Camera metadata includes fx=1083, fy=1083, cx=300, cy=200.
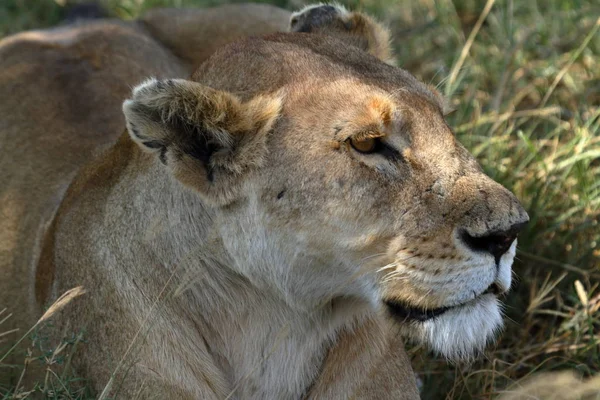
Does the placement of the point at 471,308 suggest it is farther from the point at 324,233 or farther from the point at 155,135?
the point at 155,135

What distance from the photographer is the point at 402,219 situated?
125 inches

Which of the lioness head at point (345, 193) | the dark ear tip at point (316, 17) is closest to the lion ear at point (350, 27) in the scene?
the dark ear tip at point (316, 17)

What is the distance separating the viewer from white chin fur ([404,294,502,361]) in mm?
3188

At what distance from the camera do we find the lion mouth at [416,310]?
3176mm

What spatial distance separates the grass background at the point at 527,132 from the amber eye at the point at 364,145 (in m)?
0.98

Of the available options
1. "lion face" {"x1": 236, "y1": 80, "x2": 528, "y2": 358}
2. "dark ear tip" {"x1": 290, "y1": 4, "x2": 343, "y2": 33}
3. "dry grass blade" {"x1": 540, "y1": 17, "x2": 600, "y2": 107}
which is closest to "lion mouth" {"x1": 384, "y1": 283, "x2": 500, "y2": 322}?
"lion face" {"x1": 236, "y1": 80, "x2": 528, "y2": 358}

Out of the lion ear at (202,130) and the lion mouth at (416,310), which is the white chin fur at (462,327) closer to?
the lion mouth at (416,310)

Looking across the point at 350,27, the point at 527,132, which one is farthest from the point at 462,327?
the point at 527,132

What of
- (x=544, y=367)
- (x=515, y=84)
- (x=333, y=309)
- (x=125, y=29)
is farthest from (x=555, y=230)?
(x=125, y=29)

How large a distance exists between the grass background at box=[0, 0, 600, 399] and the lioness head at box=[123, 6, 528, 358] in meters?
0.78

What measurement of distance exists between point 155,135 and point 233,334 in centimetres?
72

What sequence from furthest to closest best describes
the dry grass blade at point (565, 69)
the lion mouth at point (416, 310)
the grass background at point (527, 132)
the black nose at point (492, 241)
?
the dry grass blade at point (565, 69), the grass background at point (527, 132), the lion mouth at point (416, 310), the black nose at point (492, 241)

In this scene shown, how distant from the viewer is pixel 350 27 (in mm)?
4020

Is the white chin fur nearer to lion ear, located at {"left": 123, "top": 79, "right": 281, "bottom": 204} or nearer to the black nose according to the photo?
the black nose
